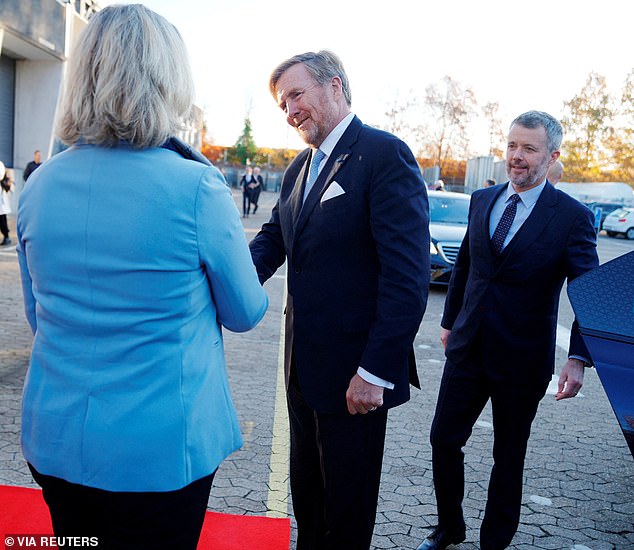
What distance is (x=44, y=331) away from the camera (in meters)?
1.62

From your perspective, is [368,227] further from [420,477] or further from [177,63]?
[420,477]

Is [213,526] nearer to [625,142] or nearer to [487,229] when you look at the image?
[487,229]

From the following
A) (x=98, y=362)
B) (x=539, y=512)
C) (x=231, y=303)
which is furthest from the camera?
(x=539, y=512)

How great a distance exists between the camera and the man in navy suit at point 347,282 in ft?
7.04

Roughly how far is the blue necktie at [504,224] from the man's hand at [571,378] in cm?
58

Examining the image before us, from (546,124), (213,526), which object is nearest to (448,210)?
(546,124)

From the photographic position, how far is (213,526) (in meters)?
3.13

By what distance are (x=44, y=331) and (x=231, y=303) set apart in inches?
18.0

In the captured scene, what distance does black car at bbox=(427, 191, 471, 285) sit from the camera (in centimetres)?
1103

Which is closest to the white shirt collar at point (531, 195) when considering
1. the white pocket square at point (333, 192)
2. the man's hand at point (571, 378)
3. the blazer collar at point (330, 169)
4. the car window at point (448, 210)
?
the man's hand at point (571, 378)

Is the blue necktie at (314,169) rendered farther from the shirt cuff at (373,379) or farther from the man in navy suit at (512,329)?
the man in navy suit at (512,329)

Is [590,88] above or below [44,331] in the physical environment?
above

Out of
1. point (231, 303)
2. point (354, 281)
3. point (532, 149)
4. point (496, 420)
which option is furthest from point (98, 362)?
point (532, 149)

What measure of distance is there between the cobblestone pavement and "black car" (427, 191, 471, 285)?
501 centimetres
